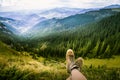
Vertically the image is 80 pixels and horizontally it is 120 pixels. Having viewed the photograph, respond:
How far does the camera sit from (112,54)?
5.72 metres

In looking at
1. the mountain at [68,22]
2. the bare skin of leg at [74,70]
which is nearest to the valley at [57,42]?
the mountain at [68,22]

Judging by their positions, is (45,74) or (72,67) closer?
(72,67)

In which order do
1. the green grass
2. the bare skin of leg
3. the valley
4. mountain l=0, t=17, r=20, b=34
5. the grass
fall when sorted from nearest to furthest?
the bare skin of leg → the grass → the valley → the green grass → mountain l=0, t=17, r=20, b=34

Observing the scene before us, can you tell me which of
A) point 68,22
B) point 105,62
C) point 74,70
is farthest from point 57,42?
point 74,70

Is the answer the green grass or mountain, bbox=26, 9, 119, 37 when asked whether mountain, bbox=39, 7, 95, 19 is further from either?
the green grass

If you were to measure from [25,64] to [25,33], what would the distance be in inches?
24.0

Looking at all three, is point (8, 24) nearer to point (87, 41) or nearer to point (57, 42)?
point (57, 42)

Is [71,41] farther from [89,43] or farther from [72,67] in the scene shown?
[72,67]

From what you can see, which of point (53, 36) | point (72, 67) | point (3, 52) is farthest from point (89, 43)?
point (72, 67)

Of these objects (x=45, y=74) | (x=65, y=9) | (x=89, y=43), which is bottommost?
(x=45, y=74)

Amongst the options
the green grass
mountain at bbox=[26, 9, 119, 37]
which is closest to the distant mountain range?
mountain at bbox=[26, 9, 119, 37]

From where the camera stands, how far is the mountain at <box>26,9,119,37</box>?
5.87 meters

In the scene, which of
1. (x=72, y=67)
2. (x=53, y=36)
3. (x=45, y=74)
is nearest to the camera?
(x=72, y=67)

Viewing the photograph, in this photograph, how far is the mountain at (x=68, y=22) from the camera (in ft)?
19.3
